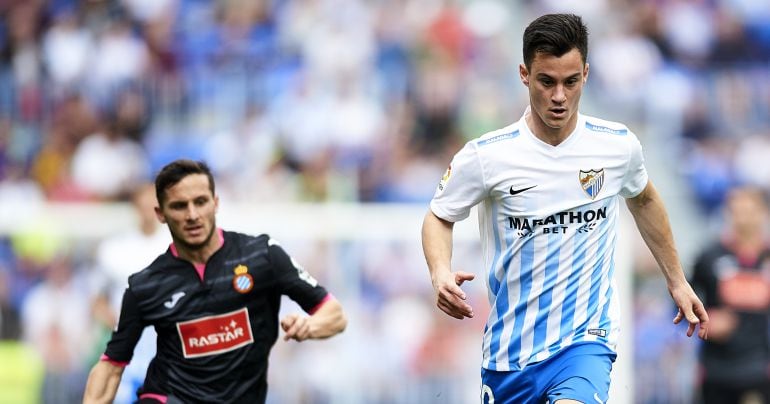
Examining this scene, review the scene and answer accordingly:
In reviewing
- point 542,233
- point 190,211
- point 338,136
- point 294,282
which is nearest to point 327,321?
point 294,282

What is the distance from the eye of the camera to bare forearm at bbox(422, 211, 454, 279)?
5555 millimetres

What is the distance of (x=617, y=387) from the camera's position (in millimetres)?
11719

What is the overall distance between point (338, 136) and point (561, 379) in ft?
29.6

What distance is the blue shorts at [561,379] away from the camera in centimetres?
545

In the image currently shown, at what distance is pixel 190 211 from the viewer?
6.44m

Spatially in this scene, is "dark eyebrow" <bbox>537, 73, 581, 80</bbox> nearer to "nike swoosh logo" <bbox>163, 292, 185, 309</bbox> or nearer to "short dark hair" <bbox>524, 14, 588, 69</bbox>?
"short dark hair" <bbox>524, 14, 588, 69</bbox>

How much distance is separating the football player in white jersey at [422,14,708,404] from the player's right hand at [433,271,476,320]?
349 millimetres

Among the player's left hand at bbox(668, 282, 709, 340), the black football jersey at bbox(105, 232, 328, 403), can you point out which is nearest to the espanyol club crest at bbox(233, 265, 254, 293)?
the black football jersey at bbox(105, 232, 328, 403)

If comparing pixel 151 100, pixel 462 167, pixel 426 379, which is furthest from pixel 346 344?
pixel 462 167

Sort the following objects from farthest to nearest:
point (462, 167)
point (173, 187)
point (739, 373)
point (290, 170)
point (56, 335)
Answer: point (290, 170) < point (56, 335) < point (739, 373) < point (173, 187) < point (462, 167)

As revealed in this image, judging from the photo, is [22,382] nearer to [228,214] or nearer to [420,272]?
[228,214]

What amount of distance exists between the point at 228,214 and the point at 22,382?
8.01 ft

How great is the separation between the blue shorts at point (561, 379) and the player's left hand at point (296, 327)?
894 mm

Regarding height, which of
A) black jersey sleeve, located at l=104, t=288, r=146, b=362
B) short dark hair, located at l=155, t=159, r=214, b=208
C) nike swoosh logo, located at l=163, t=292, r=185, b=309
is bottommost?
black jersey sleeve, located at l=104, t=288, r=146, b=362
